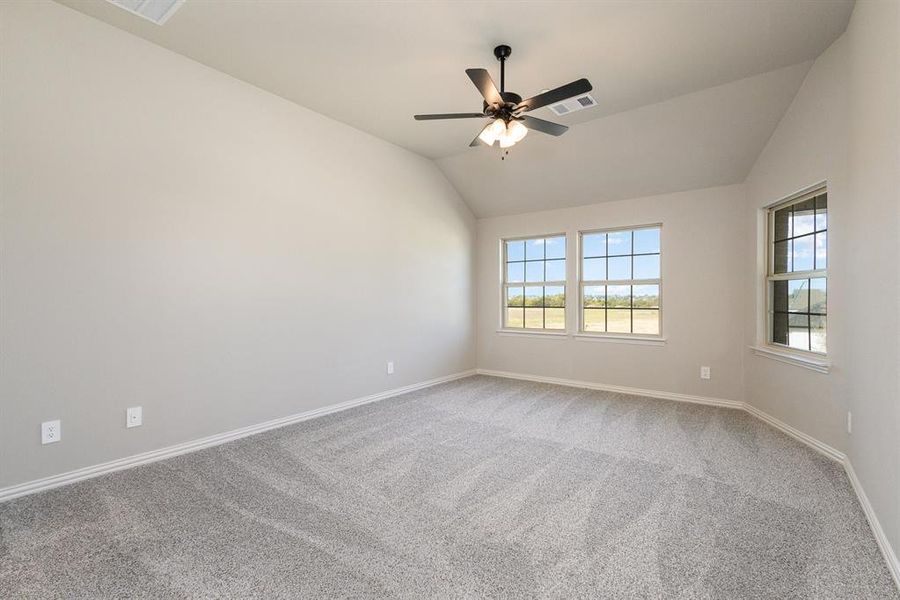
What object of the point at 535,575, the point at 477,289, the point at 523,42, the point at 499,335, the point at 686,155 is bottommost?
the point at 535,575

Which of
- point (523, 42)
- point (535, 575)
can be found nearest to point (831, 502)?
point (535, 575)

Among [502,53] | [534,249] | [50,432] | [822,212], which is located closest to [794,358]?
[822,212]

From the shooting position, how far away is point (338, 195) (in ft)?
13.3

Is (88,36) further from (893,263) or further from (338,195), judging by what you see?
(893,263)

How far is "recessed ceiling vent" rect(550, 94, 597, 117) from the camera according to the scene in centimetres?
345

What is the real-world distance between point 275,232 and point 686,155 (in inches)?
157

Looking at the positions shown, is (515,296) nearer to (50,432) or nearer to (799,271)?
(799,271)

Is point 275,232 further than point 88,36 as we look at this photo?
Yes

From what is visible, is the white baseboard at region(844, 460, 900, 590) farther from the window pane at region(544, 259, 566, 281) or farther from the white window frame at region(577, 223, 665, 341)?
the window pane at region(544, 259, 566, 281)

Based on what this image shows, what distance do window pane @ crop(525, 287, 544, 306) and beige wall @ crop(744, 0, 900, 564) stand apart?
2.42 meters

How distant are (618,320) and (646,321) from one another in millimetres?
311

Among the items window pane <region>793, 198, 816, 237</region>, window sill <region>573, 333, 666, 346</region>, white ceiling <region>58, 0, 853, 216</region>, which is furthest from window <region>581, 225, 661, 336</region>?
window pane <region>793, 198, 816, 237</region>

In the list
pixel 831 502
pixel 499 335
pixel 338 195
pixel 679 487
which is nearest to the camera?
pixel 831 502

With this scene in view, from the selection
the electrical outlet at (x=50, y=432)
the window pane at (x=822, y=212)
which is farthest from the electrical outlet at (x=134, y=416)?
the window pane at (x=822, y=212)
